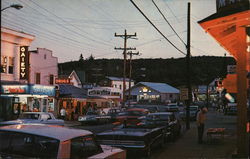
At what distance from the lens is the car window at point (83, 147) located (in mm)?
6515

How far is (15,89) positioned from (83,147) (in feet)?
80.9

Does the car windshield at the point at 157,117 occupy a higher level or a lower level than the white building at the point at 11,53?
lower

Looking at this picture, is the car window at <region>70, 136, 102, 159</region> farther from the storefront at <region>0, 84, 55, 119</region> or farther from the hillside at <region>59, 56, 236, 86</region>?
the hillside at <region>59, 56, 236, 86</region>

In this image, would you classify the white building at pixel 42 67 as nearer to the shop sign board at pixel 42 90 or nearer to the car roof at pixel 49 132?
the shop sign board at pixel 42 90

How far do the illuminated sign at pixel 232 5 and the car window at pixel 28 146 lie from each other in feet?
20.5

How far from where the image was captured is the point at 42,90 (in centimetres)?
3416

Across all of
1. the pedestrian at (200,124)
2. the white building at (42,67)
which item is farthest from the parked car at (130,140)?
the white building at (42,67)

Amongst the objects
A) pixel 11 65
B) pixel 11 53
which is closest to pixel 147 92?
pixel 11 65

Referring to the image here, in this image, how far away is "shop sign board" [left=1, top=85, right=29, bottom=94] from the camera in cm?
2963

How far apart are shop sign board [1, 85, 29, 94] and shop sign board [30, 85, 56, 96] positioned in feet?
2.66

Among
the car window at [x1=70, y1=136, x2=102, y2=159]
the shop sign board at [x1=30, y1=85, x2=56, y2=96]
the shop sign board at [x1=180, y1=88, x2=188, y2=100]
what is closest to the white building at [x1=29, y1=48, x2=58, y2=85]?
the shop sign board at [x1=30, y1=85, x2=56, y2=96]

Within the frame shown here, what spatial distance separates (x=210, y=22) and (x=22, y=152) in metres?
6.79

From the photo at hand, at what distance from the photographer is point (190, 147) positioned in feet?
53.5

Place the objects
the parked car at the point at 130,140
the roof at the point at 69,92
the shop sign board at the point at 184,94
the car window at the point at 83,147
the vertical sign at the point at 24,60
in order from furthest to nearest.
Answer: the roof at the point at 69,92 < the vertical sign at the point at 24,60 < the shop sign board at the point at 184,94 < the parked car at the point at 130,140 < the car window at the point at 83,147
